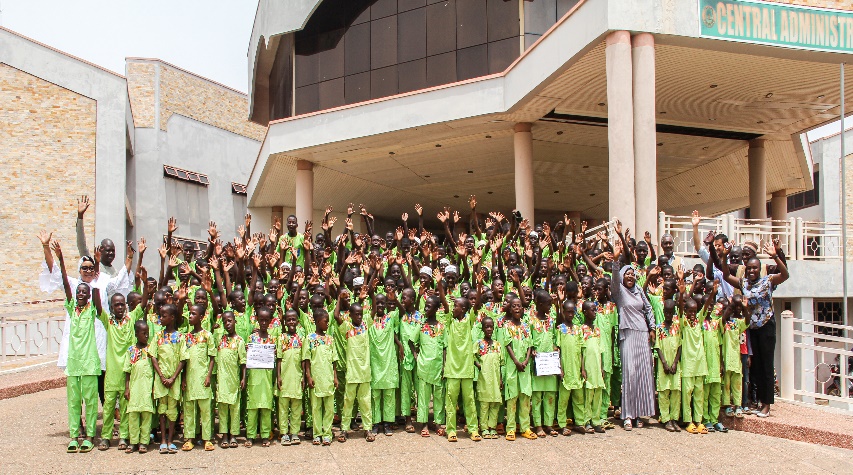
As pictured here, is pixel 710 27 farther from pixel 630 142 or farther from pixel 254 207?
pixel 254 207

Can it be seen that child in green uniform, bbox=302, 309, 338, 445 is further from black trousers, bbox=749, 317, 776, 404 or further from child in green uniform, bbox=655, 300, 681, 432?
black trousers, bbox=749, 317, 776, 404

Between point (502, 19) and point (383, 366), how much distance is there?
12748 millimetres

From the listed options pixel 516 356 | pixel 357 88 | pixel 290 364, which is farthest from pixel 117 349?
pixel 357 88

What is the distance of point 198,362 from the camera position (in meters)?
7.69

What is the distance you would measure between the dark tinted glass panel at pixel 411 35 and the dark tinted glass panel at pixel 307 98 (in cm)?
269

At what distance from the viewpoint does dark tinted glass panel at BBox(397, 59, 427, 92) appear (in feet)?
65.8

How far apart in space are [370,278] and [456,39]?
1194cm

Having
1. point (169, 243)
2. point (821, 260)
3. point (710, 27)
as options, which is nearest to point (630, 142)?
point (710, 27)

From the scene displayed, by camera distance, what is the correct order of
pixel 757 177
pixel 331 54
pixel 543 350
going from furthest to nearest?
pixel 331 54 → pixel 757 177 → pixel 543 350

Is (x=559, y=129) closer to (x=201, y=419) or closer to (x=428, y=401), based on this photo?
(x=428, y=401)

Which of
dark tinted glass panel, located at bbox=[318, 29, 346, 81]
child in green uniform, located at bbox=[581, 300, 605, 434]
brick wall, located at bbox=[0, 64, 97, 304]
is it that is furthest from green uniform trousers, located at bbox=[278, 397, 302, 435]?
brick wall, located at bbox=[0, 64, 97, 304]

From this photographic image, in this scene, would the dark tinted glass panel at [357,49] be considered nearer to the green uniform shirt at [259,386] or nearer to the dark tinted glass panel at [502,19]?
the dark tinted glass panel at [502,19]

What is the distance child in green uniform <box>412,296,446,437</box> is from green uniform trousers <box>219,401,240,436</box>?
1.76 metres

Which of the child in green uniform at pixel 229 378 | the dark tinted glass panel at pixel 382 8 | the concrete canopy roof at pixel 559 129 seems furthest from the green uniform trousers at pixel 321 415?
the dark tinted glass panel at pixel 382 8
